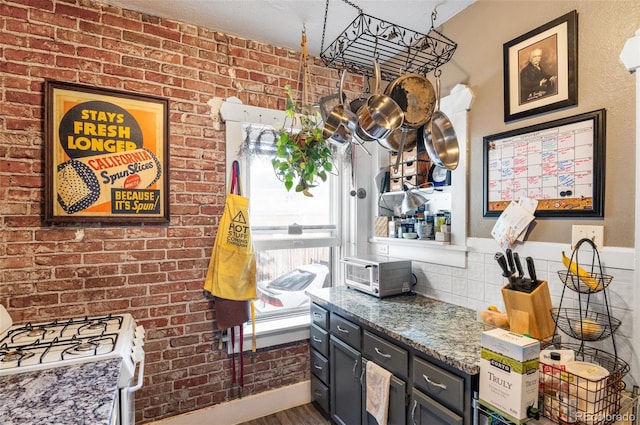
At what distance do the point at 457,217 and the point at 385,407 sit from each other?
3.80 ft

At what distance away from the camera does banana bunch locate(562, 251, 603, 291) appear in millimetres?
1351

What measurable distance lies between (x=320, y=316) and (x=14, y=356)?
160 cm

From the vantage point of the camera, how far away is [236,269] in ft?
7.27

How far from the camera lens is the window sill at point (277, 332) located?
2365mm

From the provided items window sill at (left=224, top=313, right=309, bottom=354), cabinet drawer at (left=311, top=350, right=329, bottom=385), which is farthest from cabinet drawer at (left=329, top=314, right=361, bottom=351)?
window sill at (left=224, top=313, right=309, bottom=354)

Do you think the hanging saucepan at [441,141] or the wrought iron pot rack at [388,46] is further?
the wrought iron pot rack at [388,46]

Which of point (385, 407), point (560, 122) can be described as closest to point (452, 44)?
point (560, 122)

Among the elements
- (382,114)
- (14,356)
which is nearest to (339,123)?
(382,114)

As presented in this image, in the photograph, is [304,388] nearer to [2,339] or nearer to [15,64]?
[2,339]

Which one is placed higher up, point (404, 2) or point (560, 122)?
point (404, 2)

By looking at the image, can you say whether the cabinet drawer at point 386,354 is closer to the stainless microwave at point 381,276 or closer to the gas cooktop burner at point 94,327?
the stainless microwave at point 381,276

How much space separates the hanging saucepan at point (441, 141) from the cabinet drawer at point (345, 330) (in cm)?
108

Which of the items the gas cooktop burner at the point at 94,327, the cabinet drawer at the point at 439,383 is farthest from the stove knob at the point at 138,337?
the cabinet drawer at the point at 439,383

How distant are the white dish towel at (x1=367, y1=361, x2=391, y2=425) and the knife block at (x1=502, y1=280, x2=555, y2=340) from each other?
67cm
